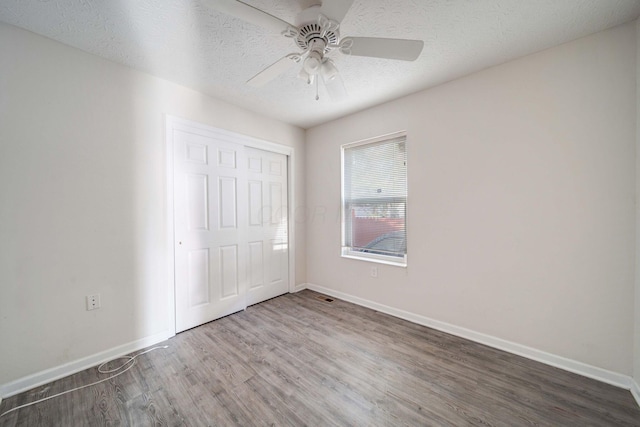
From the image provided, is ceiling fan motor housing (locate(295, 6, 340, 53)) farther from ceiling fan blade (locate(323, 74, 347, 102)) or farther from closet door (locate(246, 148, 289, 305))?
closet door (locate(246, 148, 289, 305))

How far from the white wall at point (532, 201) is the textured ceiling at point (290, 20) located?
0.27m

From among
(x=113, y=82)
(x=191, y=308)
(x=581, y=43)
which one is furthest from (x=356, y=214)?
(x=113, y=82)

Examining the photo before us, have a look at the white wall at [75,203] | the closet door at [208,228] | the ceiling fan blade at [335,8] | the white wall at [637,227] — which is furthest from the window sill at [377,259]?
the ceiling fan blade at [335,8]

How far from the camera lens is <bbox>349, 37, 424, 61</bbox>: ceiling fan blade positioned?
133cm

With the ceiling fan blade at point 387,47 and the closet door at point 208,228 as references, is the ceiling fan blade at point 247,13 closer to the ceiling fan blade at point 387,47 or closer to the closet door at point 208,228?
the ceiling fan blade at point 387,47

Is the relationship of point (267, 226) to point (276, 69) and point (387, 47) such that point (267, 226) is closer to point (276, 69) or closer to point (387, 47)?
point (276, 69)

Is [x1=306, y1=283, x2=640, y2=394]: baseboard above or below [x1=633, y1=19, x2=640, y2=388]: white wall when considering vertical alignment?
below

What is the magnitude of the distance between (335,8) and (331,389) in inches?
89.4

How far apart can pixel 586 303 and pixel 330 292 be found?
2502 mm

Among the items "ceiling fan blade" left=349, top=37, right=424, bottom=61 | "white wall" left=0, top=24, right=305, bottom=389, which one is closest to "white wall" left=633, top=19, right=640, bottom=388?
"ceiling fan blade" left=349, top=37, right=424, bottom=61

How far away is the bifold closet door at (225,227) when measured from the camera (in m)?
2.44

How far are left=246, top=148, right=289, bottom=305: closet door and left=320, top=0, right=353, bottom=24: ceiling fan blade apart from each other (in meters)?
2.09

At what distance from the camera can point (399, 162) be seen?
2.77 meters

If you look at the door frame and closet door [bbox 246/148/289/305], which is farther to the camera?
closet door [bbox 246/148/289/305]
